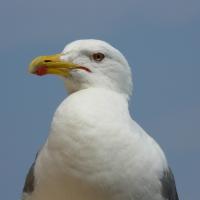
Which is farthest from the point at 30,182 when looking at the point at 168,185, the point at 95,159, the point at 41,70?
the point at 168,185

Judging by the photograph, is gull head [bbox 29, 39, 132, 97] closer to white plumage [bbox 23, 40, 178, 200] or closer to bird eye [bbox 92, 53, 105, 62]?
bird eye [bbox 92, 53, 105, 62]

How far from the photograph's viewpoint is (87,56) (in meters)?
3.02

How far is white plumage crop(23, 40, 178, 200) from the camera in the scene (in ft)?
8.57

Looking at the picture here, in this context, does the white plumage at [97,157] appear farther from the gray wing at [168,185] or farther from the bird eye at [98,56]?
the bird eye at [98,56]

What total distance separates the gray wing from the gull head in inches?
17.6

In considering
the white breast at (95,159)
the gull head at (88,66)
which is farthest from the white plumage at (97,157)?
the gull head at (88,66)

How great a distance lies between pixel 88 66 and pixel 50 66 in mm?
185

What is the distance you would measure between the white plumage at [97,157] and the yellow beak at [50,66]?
14 centimetres

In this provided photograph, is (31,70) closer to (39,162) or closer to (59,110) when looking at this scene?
(59,110)

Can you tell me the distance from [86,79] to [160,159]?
52 cm

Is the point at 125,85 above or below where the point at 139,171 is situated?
above

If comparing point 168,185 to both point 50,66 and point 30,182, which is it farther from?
point 50,66

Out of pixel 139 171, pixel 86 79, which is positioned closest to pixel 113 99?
pixel 86 79

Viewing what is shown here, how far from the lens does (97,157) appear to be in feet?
8.57
